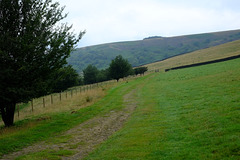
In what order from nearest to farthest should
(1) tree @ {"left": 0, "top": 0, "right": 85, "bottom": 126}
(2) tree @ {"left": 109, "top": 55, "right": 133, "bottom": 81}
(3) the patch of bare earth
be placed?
(3) the patch of bare earth, (1) tree @ {"left": 0, "top": 0, "right": 85, "bottom": 126}, (2) tree @ {"left": 109, "top": 55, "right": 133, "bottom": 81}

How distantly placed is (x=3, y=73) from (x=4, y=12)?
15.6ft

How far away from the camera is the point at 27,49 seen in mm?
15758

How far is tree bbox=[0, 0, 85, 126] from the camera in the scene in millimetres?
15648

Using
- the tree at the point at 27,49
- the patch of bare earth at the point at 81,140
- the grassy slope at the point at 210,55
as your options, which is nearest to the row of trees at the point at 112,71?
the grassy slope at the point at 210,55

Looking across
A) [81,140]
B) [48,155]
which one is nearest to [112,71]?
[81,140]

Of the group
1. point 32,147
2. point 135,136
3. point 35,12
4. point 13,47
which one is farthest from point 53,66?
point 135,136

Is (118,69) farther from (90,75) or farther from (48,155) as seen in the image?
(48,155)

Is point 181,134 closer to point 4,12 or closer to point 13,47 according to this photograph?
point 13,47

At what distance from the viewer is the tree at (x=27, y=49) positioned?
1565 centimetres

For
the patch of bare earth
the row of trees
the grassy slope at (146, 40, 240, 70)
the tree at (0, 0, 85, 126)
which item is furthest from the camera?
the grassy slope at (146, 40, 240, 70)

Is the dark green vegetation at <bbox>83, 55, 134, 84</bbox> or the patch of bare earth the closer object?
the patch of bare earth

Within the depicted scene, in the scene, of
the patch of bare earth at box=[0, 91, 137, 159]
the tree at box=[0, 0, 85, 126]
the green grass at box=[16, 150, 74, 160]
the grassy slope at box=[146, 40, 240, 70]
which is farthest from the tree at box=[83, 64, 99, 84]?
the green grass at box=[16, 150, 74, 160]

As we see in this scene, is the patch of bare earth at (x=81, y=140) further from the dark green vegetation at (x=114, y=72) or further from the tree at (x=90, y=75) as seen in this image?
the tree at (x=90, y=75)

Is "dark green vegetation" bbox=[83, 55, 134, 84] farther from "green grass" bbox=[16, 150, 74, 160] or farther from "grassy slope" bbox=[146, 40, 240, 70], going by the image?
"green grass" bbox=[16, 150, 74, 160]
